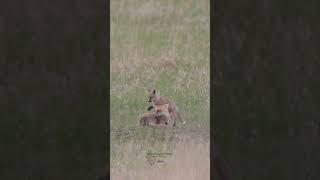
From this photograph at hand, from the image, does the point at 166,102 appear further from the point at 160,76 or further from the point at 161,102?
the point at 160,76

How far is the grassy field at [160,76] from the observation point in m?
4.63

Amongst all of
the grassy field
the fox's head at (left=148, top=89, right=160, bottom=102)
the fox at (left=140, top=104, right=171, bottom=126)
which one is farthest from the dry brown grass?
the fox's head at (left=148, top=89, right=160, bottom=102)

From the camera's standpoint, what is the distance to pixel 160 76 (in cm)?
465

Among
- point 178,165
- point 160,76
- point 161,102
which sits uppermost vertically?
point 160,76

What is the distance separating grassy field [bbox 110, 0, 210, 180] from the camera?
15.2 ft

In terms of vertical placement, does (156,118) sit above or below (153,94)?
below

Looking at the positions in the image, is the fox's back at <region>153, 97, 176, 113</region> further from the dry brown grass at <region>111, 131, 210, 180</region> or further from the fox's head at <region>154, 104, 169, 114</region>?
the dry brown grass at <region>111, 131, 210, 180</region>

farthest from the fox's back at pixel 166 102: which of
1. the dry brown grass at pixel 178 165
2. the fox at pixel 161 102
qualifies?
the dry brown grass at pixel 178 165

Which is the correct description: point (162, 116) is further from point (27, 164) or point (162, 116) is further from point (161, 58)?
point (27, 164)

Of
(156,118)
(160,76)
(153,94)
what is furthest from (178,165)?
(160,76)

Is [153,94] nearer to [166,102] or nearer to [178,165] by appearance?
[166,102]

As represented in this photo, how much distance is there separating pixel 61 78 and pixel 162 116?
0.75 metres

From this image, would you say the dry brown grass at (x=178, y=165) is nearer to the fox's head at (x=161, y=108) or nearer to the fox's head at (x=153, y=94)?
the fox's head at (x=161, y=108)

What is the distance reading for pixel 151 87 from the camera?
466 cm
